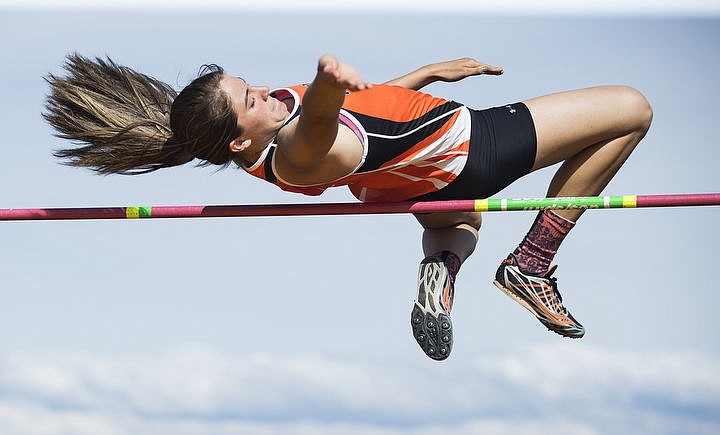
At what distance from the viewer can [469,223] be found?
4.77m

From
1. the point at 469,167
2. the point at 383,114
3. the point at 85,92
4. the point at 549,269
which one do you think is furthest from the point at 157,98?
the point at 549,269

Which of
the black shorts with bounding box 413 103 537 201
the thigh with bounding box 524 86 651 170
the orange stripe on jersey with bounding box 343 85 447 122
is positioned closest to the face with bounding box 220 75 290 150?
the orange stripe on jersey with bounding box 343 85 447 122

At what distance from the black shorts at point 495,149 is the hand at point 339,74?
979mm

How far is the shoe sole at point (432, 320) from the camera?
4.34m

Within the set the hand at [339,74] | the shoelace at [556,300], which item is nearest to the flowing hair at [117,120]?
the hand at [339,74]

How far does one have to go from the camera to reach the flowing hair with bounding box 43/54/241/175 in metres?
3.98

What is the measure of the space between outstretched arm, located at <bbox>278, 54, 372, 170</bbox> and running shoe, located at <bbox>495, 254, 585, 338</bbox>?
47.7 inches

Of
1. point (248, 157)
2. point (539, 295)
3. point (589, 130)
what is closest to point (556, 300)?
point (539, 295)

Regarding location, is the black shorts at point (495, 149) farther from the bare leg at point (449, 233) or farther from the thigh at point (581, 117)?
Answer: the bare leg at point (449, 233)

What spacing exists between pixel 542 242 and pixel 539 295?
0.21 m

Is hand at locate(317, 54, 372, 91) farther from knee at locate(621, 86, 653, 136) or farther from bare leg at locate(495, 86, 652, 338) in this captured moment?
knee at locate(621, 86, 653, 136)

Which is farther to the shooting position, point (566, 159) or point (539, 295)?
point (539, 295)

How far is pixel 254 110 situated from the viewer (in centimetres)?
379

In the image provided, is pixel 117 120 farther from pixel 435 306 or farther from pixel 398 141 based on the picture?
pixel 435 306
